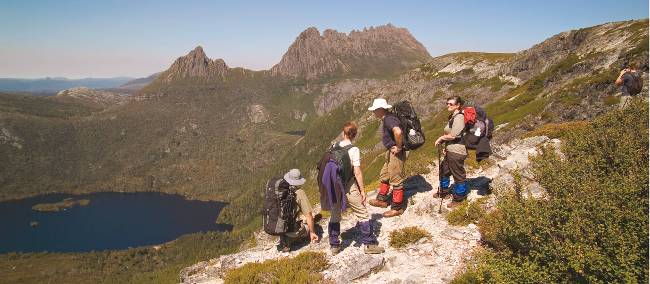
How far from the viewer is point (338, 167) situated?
11906 millimetres

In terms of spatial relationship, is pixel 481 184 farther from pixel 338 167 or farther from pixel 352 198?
pixel 338 167

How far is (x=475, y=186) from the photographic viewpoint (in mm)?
17250

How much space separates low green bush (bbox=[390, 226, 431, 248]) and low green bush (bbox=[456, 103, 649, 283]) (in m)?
2.41

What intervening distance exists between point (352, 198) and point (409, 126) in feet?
10.9

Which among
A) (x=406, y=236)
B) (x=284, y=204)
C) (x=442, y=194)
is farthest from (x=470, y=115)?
(x=284, y=204)

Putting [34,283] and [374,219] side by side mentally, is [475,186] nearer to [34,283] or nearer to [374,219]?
[374,219]

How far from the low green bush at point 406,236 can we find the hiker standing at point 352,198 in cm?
77

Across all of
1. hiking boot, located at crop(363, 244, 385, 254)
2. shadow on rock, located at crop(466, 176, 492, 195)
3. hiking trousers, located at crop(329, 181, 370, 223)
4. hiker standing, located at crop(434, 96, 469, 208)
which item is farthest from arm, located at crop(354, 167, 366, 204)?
shadow on rock, located at crop(466, 176, 492, 195)

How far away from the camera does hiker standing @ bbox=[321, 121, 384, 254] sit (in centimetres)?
1197

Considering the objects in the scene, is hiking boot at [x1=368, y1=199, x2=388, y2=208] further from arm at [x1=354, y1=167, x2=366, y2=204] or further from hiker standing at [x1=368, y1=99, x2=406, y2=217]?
arm at [x1=354, y1=167, x2=366, y2=204]

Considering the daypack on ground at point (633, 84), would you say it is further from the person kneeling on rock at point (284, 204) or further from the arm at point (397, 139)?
the person kneeling on rock at point (284, 204)

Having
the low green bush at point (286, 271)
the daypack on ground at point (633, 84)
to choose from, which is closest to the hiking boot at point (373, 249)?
the low green bush at point (286, 271)

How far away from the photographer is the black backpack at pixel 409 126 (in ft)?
43.5

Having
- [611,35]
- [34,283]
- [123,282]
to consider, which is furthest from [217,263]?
[34,283]
